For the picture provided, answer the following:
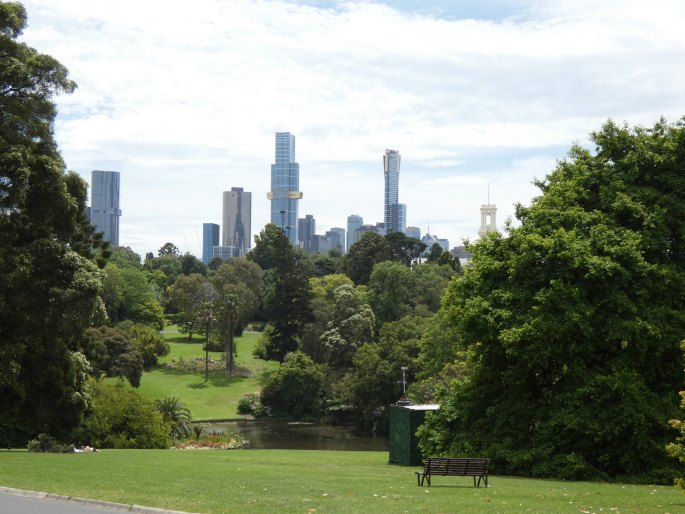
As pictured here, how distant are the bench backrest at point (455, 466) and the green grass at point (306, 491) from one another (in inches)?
13.4

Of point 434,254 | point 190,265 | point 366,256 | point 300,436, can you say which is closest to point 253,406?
point 300,436

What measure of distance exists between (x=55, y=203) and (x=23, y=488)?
16489 millimetres

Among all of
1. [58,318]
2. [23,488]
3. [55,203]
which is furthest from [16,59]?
[23,488]

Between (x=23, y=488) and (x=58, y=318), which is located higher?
(x=58, y=318)

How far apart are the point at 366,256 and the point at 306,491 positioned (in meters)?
95.5

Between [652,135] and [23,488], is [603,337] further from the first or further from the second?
[23,488]

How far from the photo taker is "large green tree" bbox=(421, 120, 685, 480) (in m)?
24.1

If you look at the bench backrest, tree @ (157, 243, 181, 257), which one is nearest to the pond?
the bench backrest

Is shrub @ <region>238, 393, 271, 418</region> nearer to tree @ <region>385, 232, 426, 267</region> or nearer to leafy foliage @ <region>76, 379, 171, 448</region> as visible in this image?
leafy foliage @ <region>76, 379, 171, 448</region>

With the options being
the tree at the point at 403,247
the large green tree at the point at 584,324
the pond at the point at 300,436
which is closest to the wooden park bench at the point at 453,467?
the large green tree at the point at 584,324

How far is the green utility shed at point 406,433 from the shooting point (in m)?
28.8

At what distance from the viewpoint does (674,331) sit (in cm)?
2462

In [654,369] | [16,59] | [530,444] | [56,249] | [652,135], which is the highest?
[16,59]

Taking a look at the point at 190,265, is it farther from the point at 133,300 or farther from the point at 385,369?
the point at 385,369
